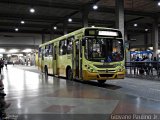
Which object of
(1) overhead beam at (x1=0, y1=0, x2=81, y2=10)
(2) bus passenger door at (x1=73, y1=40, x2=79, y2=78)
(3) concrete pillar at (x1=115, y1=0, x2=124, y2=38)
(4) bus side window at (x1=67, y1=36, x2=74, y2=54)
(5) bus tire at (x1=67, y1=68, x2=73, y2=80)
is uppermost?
(1) overhead beam at (x1=0, y1=0, x2=81, y2=10)

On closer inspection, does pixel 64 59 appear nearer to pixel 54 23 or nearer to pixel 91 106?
pixel 91 106

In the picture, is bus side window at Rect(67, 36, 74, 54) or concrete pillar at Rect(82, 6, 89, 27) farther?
concrete pillar at Rect(82, 6, 89, 27)

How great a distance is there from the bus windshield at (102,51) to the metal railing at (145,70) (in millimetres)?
5777

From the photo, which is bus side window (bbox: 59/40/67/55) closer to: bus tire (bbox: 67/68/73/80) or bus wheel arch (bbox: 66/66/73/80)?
bus wheel arch (bbox: 66/66/73/80)

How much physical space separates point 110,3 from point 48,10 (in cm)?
841

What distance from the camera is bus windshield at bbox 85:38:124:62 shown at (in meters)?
15.4

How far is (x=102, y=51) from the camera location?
15.6 m

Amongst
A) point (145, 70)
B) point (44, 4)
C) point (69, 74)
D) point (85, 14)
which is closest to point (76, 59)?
point (69, 74)

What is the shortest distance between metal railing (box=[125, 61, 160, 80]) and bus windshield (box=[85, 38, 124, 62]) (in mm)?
5777

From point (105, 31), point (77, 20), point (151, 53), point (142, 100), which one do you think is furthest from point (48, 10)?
point (142, 100)

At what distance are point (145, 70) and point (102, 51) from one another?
7.89m

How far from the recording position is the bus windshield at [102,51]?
15.4 metres

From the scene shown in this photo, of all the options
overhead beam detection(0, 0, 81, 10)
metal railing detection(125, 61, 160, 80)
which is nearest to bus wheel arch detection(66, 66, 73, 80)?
metal railing detection(125, 61, 160, 80)

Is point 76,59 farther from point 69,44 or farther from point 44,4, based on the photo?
point 44,4
